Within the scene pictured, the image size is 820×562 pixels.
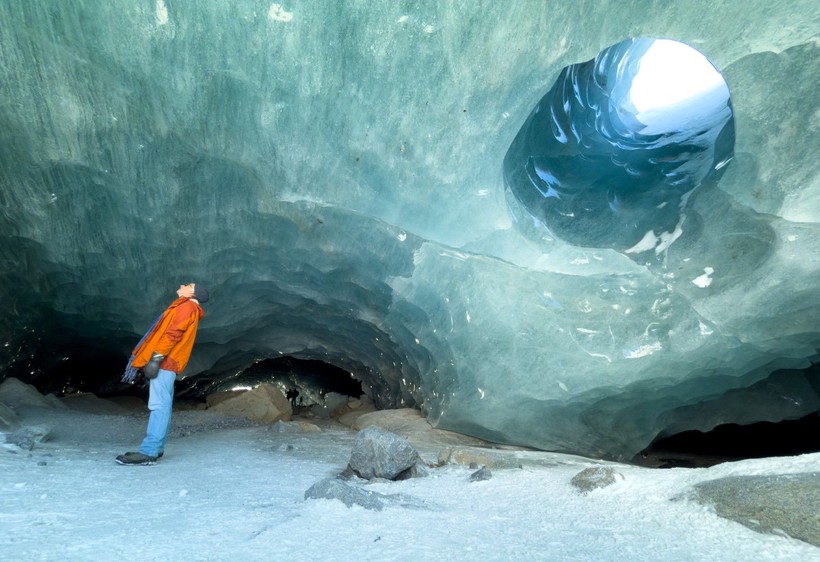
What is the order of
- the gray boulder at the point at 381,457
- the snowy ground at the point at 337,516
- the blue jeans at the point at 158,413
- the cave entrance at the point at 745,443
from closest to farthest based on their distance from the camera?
the snowy ground at the point at 337,516 → the gray boulder at the point at 381,457 → the blue jeans at the point at 158,413 → the cave entrance at the point at 745,443

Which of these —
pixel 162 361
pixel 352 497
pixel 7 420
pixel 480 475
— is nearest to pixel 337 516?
pixel 352 497

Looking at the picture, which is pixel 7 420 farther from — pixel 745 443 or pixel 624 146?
pixel 745 443

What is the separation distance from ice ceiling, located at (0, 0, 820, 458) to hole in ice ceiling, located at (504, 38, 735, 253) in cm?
2

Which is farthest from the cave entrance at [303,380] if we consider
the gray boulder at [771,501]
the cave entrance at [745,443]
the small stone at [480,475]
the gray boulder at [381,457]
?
the gray boulder at [771,501]

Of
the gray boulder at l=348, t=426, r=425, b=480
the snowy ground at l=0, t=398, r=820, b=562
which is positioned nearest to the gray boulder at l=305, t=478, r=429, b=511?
the snowy ground at l=0, t=398, r=820, b=562

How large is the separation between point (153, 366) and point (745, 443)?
7.86 m

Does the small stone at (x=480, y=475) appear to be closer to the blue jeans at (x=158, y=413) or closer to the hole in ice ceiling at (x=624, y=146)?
→ the blue jeans at (x=158, y=413)

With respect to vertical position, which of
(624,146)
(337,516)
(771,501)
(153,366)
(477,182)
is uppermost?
(624,146)

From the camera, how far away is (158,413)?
337 centimetres

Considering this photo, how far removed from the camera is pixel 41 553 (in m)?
1.54

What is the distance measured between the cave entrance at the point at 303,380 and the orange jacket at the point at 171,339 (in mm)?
7394

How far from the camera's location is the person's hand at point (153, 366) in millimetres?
3373

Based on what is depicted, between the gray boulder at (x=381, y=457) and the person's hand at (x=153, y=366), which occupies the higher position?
the person's hand at (x=153, y=366)

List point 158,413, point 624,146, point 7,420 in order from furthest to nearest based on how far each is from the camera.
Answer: point 624,146 → point 7,420 → point 158,413
